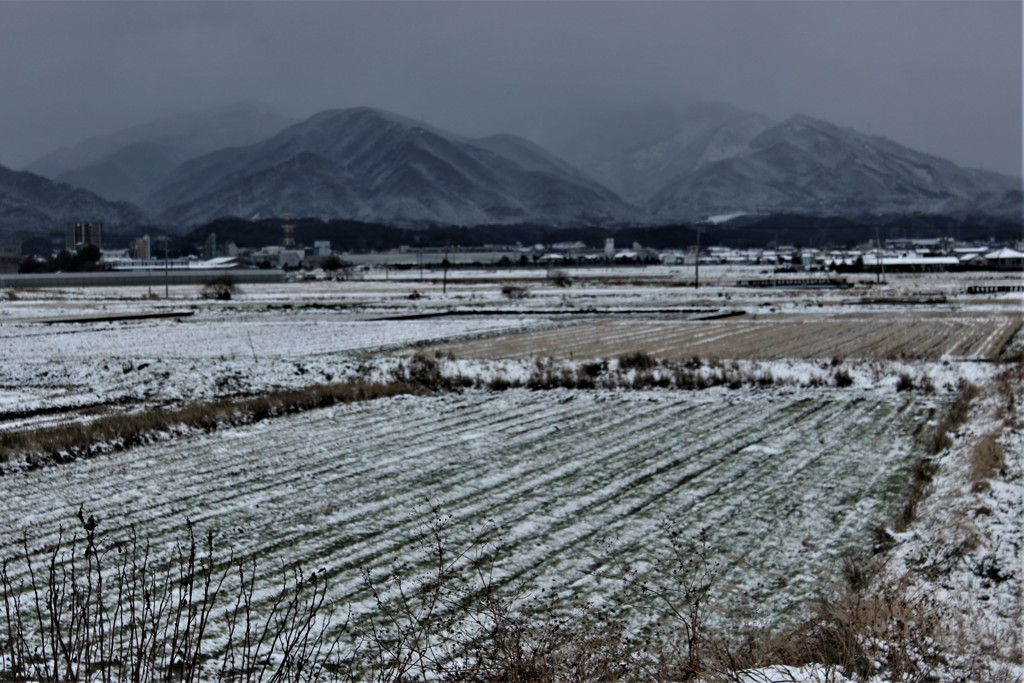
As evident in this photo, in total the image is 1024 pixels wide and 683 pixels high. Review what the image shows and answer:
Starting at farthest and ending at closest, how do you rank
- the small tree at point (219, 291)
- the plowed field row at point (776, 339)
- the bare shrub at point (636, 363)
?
the small tree at point (219, 291) → the plowed field row at point (776, 339) → the bare shrub at point (636, 363)

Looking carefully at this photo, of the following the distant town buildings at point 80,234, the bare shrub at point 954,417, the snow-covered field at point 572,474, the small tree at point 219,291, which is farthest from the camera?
the distant town buildings at point 80,234

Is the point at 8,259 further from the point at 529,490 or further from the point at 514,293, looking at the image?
the point at 529,490

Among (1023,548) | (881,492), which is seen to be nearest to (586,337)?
(881,492)

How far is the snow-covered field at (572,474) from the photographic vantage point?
337 inches

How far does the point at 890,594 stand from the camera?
735 centimetres

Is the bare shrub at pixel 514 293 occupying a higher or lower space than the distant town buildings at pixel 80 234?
lower

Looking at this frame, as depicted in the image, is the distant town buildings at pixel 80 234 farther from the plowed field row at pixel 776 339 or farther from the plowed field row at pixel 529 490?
the plowed field row at pixel 529 490

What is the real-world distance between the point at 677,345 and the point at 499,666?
2532cm

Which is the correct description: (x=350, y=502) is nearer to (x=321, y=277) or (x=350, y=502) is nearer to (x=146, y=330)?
(x=146, y=330)

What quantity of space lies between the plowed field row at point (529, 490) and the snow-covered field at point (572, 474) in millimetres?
41

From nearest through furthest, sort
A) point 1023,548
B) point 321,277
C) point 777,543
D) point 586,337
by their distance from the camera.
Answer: point 1023,548 → point 777,543 → point 586,337 → point 321,277

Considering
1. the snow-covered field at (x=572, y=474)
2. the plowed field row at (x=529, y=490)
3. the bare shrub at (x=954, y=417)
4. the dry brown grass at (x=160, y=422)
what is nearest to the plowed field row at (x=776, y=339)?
the snow-covered field at (x=572, y=474)

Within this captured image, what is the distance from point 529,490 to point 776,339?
73.9 ft

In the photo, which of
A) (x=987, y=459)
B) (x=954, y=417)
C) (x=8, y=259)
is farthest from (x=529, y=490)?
(x=8, y=259)
